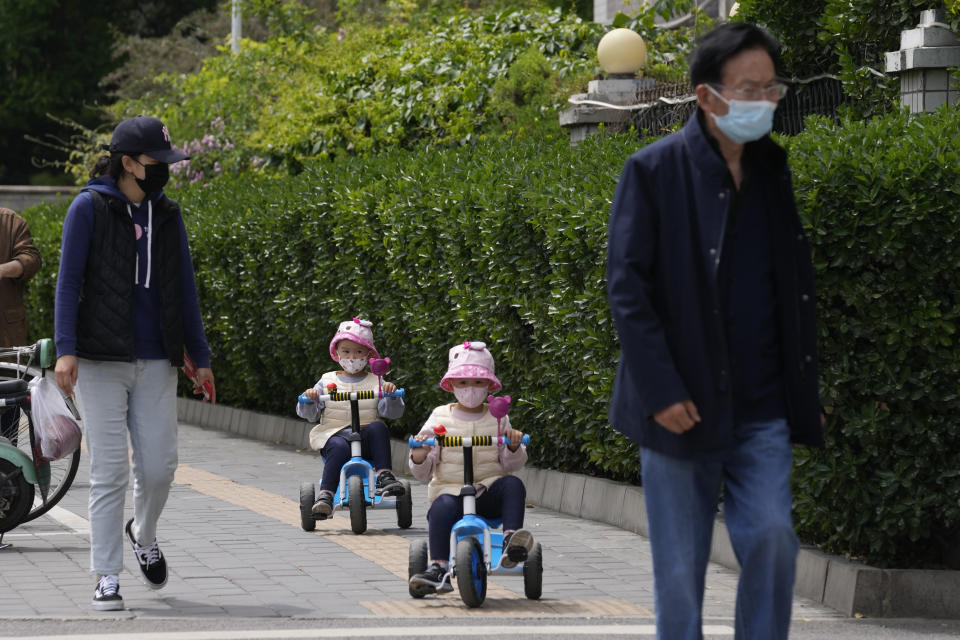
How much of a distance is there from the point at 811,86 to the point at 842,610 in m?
6.26

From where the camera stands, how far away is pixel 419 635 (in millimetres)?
6031

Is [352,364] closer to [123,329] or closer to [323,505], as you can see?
[323,505]

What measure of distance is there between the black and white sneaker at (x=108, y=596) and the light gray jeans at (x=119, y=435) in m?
0.04

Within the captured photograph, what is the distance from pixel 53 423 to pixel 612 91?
764cm

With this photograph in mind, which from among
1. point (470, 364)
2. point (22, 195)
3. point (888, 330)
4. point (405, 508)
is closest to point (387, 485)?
point (405, 508)

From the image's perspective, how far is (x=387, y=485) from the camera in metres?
8.79

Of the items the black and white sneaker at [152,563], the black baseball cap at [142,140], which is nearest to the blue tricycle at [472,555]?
the black and white sneaker at [152,563]

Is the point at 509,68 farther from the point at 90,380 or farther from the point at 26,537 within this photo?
the point at 90,380

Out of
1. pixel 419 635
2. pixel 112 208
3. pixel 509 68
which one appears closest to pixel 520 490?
pixel 419 635

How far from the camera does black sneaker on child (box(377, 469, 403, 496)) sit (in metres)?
8.72

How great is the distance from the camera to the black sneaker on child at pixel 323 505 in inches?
336

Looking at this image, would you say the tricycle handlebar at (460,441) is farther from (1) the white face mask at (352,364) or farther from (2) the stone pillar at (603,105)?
(2) the stone pillar at (603,105)

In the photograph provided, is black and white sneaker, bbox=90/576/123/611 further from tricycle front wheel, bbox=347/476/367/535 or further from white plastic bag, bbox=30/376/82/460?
tricycle front wheel, bbox=347/476/367/535

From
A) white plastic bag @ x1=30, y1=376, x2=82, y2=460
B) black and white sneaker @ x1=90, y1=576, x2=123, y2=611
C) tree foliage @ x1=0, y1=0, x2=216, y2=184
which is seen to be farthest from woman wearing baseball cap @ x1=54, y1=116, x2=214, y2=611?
tree foliage @ x1=0, y1=0, x2=216, y2=184
